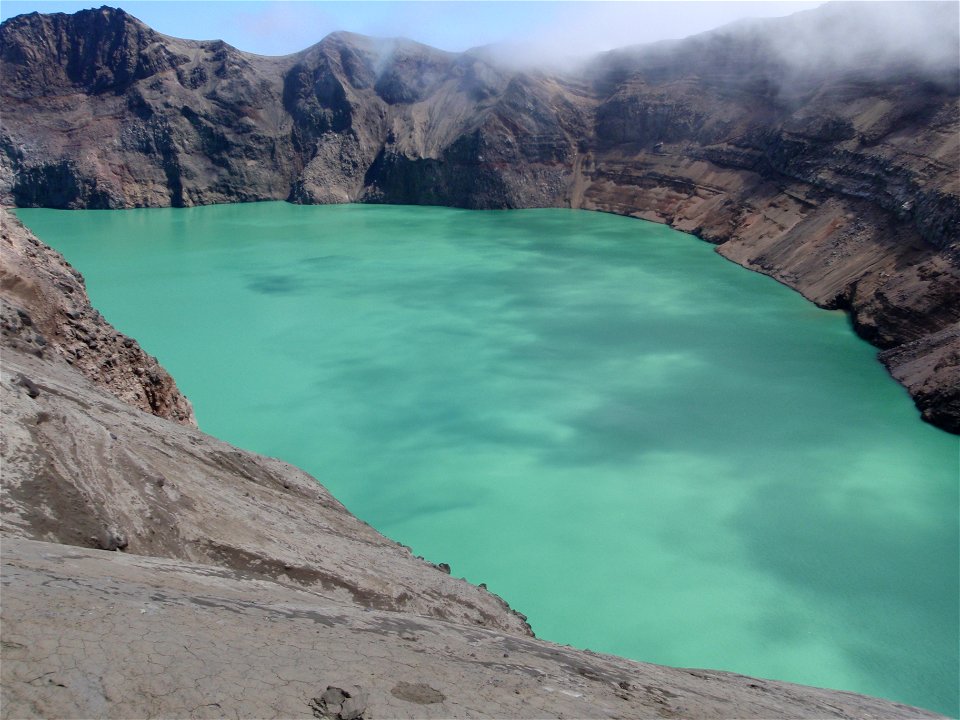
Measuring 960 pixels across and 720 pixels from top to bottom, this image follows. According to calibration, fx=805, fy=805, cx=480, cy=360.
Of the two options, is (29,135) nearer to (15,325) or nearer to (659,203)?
(659,203)

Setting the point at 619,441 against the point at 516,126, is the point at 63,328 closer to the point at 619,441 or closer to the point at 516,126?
the point at 619,441

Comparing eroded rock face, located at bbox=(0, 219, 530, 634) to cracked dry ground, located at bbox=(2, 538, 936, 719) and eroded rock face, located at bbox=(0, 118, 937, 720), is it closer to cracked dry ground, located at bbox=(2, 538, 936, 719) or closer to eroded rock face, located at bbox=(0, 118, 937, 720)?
eroded rock face, located at bbox=(0, 118, 937, 720)

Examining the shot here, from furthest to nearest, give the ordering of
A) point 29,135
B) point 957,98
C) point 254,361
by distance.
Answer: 1. point 29,135
2. point 957,98
3. point 254,361

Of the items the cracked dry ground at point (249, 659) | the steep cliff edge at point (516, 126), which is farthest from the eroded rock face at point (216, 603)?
the steep cliff edge at point (516, 126)

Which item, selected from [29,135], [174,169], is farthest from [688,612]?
[29,135]

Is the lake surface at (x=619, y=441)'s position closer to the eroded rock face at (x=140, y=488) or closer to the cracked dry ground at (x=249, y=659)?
the eroded rock face at (x=140, y=488)

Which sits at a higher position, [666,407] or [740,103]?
[740,103]

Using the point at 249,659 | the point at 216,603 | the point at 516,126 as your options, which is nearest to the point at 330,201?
the point at 516,126
